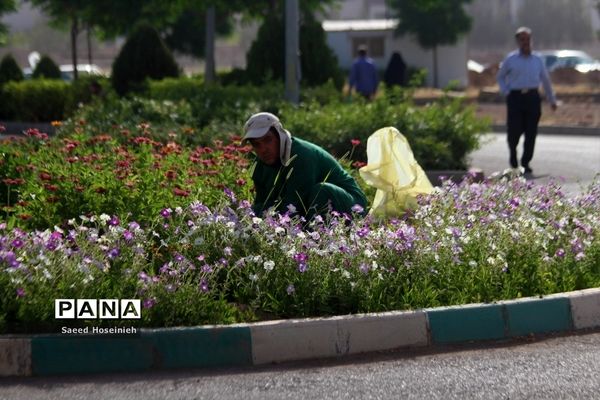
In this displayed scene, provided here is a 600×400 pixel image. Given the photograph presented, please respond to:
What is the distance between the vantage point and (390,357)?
6.75m

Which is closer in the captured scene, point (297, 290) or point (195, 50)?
point (297, 290)

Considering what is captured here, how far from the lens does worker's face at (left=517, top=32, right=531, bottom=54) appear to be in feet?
52.0

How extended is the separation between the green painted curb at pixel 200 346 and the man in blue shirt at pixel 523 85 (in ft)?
32.7

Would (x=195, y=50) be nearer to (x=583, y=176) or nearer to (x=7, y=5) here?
(x=7, y=5)

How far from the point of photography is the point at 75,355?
20.9 ft

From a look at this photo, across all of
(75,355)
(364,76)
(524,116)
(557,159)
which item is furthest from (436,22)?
(75,355)

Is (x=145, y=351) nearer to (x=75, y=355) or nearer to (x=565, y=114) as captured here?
(x=75, y=355)

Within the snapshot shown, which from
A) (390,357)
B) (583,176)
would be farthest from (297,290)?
(583,176)

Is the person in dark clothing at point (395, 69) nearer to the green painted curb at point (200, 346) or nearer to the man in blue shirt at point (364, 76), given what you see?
the man in blue shirt at point (364, 76)

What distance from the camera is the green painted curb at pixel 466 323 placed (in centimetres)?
700

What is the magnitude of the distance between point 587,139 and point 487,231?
16.7 m

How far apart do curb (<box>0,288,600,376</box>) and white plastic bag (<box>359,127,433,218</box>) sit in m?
2.21

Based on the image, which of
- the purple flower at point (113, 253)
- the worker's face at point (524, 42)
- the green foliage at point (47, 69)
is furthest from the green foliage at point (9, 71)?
the purple flower at point (113, 253)

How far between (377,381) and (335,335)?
0.60 m
